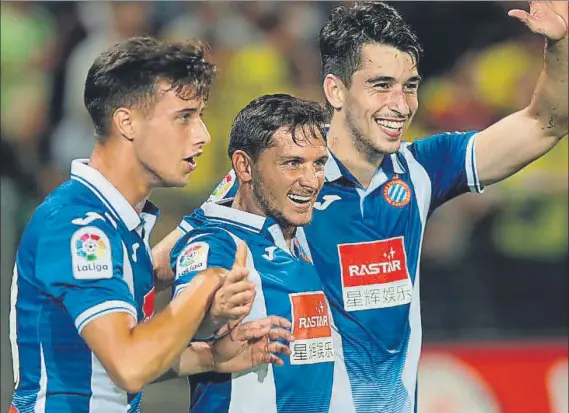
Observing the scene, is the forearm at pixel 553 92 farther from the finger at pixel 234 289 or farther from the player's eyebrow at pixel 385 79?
the finger at pixel 234 289

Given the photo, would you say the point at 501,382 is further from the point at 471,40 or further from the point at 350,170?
the point at 350,170

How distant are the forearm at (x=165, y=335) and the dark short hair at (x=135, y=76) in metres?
0.60

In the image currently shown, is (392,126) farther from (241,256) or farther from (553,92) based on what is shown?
(241,256)

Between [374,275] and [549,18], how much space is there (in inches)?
42.6

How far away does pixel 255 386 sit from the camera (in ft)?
11.6

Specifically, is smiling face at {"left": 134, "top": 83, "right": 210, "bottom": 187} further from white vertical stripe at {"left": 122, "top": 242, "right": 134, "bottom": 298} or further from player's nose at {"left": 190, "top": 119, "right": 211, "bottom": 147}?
white vertical stripe at {"left": 122, "top": 242, "right": 134, "bottom": 298}

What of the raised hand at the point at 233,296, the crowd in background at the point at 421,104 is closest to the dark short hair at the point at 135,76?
the raised hand at the point at 233,296

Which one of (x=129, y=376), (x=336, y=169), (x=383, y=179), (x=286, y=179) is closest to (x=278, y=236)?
(x=286, y=179)

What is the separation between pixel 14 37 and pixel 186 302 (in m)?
6.00

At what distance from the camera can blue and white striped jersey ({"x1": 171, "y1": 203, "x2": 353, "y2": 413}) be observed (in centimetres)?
351

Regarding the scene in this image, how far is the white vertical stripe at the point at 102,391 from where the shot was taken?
3.18 metres

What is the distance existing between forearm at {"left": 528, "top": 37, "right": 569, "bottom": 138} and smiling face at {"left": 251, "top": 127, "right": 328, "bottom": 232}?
0.85 m

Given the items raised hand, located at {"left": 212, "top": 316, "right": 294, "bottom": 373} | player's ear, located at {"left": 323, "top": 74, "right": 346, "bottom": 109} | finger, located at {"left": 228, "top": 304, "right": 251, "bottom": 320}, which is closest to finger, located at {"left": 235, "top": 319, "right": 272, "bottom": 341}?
raised hand, located at {"left": 212, "top": 316, "right": 294, "bottom": 373}

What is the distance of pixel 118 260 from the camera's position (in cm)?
315
